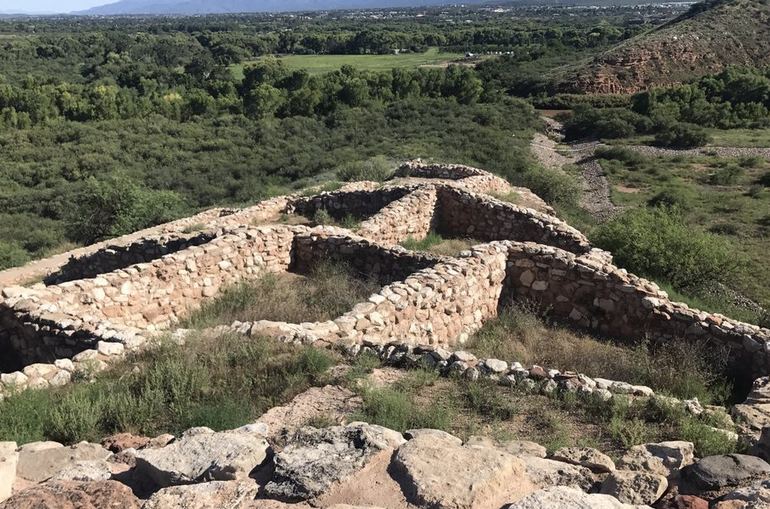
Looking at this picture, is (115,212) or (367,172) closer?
(115,212)

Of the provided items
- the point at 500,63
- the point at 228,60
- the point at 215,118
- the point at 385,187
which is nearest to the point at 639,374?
the point at 385,187

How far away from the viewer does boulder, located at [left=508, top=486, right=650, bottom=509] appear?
3.05 meters

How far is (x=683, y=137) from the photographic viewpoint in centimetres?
3844

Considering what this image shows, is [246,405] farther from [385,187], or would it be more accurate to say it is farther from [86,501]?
[385,187]

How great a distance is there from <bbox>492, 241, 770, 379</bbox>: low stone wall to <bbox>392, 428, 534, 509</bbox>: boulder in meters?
4.81

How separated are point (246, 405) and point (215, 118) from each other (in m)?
42.6

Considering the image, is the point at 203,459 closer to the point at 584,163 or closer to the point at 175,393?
the point at 175,393

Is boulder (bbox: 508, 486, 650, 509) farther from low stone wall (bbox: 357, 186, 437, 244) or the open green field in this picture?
the open green field

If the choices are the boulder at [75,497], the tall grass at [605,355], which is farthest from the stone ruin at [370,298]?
the boulder at [75,497]

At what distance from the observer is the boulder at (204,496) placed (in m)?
3.15

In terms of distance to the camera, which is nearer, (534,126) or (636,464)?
(636,464)

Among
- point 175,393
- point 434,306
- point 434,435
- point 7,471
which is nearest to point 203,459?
point 7,471

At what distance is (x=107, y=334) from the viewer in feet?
22.1

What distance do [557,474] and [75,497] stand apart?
8.79ft
